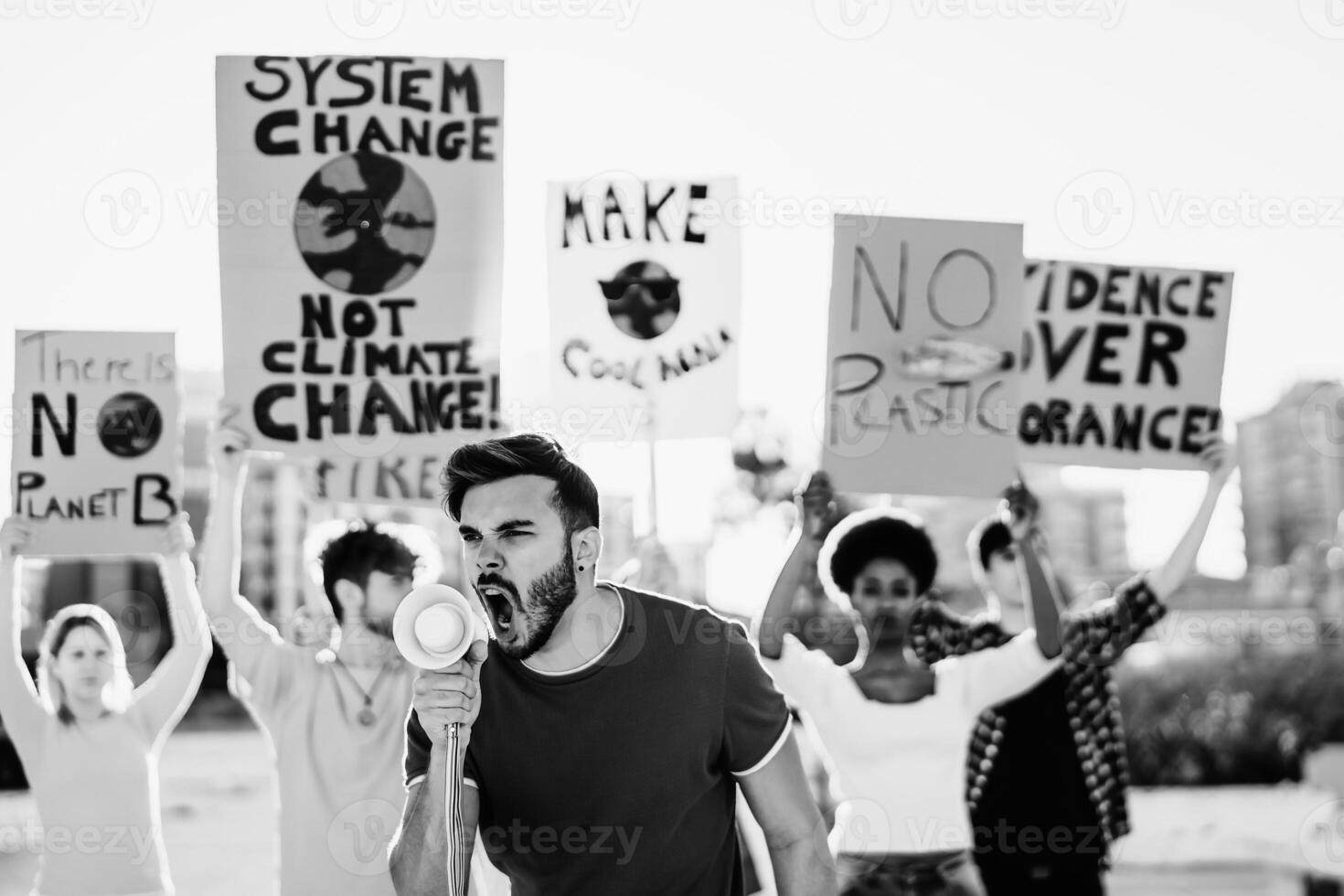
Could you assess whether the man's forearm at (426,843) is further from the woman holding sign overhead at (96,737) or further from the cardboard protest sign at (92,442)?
the cardboard protest sign at (92,442)

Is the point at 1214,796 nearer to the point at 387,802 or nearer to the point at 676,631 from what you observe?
the point at 387,802

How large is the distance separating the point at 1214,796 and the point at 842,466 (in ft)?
29.2

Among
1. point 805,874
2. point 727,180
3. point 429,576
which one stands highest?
point 727,180

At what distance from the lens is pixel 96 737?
444 centimetres

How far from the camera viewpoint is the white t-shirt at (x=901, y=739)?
3.96m

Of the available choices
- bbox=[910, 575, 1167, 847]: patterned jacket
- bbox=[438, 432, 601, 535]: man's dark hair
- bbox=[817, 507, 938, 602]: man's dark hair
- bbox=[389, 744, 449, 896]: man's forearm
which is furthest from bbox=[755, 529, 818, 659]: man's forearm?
bbox=[389, 744, 449, 896]: man's forearm

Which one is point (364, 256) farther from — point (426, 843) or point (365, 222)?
point (426, 843)

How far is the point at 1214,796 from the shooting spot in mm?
12180

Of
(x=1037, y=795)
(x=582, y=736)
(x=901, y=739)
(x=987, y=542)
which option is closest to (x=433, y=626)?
(x=582, y=736)

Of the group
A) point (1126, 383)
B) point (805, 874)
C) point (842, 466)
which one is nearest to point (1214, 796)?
point (1126, 383)

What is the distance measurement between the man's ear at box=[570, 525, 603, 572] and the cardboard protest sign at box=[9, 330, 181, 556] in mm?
2532

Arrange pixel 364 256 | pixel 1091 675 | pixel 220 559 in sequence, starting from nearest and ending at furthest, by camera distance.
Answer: pixel 220 559
pixel 1091 675
pixel 364 256

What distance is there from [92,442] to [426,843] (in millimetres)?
2875

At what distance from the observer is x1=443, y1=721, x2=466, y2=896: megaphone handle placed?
247 cm
